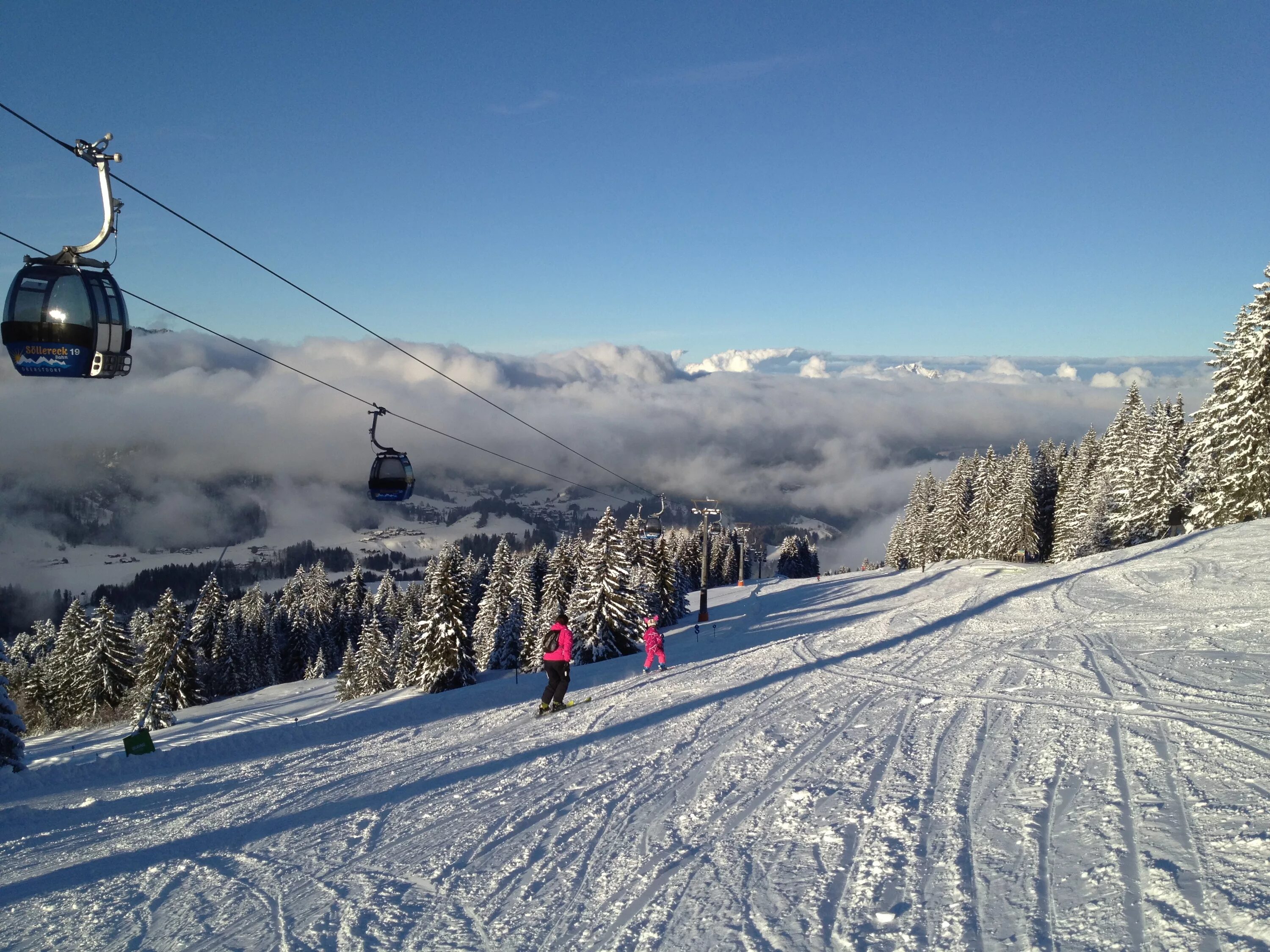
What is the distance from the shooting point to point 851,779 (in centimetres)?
755

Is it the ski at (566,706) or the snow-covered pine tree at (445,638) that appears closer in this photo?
the ski at (566,706)

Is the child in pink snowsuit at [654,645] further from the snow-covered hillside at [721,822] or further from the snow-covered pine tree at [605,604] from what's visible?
the snow-covered pine tree at [605,604]

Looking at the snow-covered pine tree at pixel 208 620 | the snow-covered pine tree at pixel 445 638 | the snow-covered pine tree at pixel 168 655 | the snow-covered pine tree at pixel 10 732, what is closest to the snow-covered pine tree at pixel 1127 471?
the snow-covered pine tree at pixel 445 638

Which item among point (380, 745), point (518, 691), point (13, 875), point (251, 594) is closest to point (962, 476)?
point (518, 691)

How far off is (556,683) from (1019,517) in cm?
6308

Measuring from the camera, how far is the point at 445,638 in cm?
4391

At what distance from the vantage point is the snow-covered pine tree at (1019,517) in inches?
2525

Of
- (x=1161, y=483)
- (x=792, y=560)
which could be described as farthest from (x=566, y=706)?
(x=792, y=560)

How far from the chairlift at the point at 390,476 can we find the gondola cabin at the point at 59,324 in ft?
23.5

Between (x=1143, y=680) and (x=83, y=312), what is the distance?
54.9ft

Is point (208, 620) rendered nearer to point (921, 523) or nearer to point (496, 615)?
point (496, 615)

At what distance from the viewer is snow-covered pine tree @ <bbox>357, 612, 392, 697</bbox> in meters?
60.1

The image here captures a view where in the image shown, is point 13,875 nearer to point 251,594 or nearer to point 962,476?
point 962,476

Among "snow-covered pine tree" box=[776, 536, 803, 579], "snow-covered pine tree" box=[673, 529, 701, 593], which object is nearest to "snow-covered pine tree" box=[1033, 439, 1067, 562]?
"snow-covered pine tree" box=[673, 529, 701, 593]
